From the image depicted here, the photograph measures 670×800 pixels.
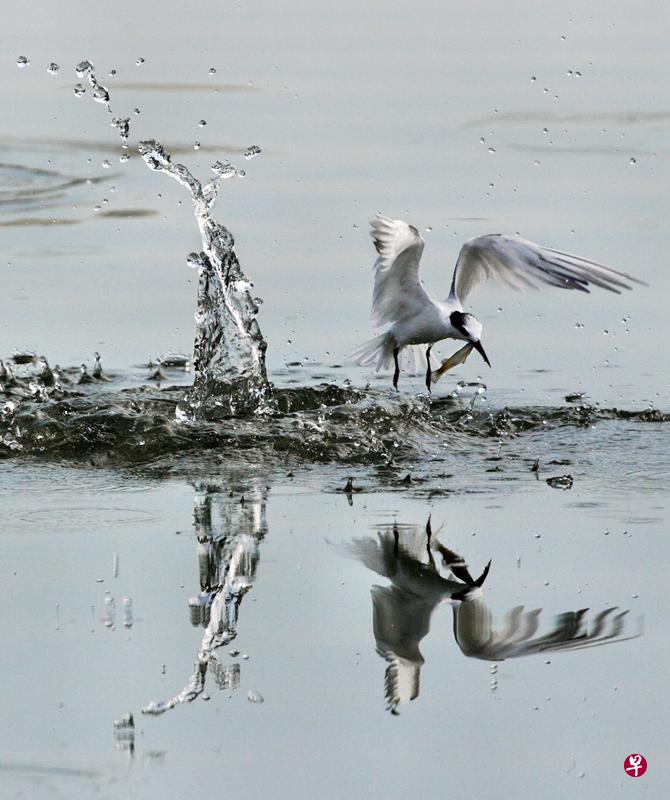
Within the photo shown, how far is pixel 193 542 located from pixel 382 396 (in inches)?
119

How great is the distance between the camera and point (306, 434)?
26.0 ft

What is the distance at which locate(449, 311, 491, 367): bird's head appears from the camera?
8.96 meters

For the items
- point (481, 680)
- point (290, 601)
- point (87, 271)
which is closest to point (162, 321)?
point (87, 271)

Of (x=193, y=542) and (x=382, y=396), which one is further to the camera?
(x=382, y=396)

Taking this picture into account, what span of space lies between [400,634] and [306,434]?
268cm

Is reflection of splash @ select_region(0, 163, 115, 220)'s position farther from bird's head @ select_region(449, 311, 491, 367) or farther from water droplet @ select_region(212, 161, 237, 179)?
bird's head @ select_region(449, 311, 491, 367)

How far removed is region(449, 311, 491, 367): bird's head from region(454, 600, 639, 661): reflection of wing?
3.55 meters

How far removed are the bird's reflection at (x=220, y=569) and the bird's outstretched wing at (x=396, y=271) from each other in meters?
2.13

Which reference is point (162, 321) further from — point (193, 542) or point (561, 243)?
point (193, 542)

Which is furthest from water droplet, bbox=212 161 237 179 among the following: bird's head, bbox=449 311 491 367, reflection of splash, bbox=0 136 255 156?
bird's head, bbox=449 311 491 367

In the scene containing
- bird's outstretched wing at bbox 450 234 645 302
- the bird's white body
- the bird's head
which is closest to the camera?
bird's outstretched wing at bbox 450 234 645 302

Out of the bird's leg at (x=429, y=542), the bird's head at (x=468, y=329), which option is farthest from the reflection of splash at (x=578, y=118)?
the bird's leg at (x=429, y=542)

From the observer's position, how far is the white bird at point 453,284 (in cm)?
879

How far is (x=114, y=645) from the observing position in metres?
5.12
